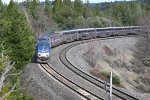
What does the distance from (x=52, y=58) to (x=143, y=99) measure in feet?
62.7

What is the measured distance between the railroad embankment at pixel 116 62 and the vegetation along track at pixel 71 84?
7032 millimetres

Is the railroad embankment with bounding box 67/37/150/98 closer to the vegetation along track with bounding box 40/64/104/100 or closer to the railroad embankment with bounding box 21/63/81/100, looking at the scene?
the vegetation along track with bounding box 40/64/104/100

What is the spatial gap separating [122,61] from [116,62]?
2.59m

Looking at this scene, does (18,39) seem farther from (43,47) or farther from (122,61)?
(122,61)

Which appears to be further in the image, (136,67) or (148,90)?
(136,67)

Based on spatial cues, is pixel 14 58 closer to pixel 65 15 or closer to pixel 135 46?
pixel 135 46

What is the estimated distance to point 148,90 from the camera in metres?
47.3

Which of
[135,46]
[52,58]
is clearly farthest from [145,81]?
[135,46]

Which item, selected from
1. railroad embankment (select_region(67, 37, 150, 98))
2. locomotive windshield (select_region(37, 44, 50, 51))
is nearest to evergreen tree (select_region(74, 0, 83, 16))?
railroad embankment (select_region(67, 37, 150, 98))

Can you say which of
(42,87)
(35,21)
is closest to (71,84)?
(42,87)

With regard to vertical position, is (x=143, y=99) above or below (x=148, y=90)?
above

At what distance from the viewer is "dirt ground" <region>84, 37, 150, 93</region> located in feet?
163

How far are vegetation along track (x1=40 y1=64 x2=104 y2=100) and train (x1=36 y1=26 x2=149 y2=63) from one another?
2937mm

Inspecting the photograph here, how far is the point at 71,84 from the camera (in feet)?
102
